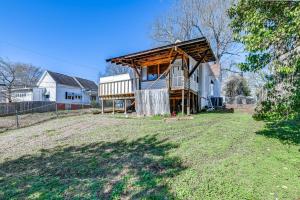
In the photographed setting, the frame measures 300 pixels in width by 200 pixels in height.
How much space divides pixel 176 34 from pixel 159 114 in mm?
18301

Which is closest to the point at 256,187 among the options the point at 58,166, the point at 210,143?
the point at 210,143

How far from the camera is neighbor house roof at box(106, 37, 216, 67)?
39.4ft

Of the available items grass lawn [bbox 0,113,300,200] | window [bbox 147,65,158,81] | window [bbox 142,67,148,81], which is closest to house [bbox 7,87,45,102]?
window [bbox 142,67,148,81]

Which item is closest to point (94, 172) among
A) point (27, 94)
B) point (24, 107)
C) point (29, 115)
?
point (29, 115)

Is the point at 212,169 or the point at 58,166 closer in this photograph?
the point at 212,169

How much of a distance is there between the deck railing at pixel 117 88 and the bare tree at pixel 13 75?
1659 cm

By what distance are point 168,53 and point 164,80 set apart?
182 cm

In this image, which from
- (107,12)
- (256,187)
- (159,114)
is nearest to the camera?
(256,187)

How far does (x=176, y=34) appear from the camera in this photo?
28125 millimetres

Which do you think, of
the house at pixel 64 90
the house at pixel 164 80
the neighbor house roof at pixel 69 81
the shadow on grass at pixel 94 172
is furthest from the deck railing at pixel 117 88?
the neighbor house roof at pixel 69 81

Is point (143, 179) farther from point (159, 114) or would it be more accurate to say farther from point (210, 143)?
point (159, 114)

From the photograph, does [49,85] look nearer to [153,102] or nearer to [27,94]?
[27,94]

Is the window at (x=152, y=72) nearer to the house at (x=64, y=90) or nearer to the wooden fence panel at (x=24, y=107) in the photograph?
the wooden fence panel at (x=24, y=107)

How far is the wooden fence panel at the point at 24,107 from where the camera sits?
59.4 feet
